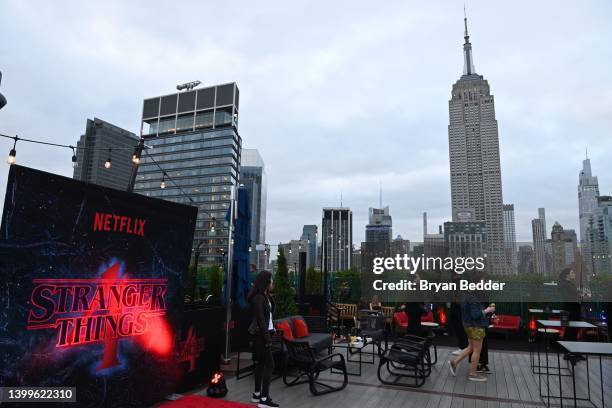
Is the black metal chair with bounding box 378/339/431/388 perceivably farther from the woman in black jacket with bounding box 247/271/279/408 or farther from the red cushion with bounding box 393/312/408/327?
the red cushion with bounding box 393/312/408/327

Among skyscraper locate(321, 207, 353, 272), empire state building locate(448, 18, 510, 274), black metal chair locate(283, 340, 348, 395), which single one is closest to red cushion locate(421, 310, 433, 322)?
black metal chair locate(283, 340, 348, 395)

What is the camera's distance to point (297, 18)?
71.1ft

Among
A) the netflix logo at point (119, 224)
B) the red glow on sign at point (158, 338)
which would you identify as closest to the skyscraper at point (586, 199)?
the red glow on sign at point (158, 338)

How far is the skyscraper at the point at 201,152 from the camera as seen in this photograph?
120 metres

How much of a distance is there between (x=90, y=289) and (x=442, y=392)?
488 centimetres

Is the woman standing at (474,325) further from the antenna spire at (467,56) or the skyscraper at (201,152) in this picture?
the antenna spire at (467,56)

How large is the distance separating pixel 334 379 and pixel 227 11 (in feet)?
59.0

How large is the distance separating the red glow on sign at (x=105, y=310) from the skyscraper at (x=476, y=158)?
533 ft

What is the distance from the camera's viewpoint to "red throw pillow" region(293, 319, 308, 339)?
685cm

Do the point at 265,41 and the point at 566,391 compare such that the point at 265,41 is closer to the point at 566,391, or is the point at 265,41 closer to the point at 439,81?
the point at 566,391

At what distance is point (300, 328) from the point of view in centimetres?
694

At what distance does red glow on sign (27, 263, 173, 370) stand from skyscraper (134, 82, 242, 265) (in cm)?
11393

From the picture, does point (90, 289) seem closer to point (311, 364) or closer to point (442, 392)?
point (311, 364)

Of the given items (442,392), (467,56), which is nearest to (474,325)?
(442,392)
